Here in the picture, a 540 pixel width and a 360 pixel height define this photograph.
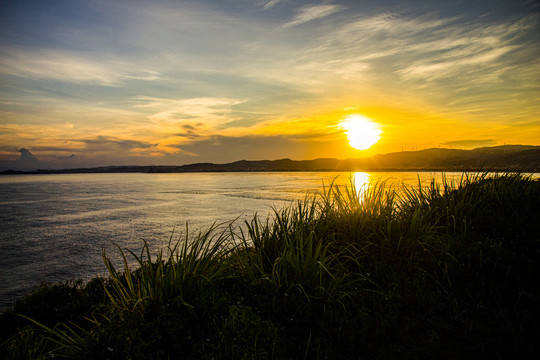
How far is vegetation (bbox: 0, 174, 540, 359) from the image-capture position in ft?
11.0

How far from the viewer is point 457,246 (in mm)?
5617

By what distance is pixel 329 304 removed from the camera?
13.4 feet

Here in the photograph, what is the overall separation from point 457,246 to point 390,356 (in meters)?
3.13

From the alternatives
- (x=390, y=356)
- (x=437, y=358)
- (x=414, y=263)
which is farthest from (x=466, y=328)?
(x=414, y=263)

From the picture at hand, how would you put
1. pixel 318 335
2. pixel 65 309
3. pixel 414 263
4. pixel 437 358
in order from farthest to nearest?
pixel 65 309, pixel 414 263, pixel 318 335, pixel 437 358

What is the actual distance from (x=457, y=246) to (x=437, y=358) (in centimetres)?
291

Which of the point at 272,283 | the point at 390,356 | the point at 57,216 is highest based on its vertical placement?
the point at 272,283

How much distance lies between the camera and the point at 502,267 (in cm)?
473

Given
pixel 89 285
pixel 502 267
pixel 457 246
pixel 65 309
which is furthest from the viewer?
pixel 89 285

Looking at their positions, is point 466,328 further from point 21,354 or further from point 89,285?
point 89,285

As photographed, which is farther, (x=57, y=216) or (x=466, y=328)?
(x=57, y=216)

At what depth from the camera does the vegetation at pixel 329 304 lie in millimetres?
3340

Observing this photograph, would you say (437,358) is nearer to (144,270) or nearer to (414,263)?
(414,263)

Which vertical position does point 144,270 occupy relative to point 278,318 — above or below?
above
